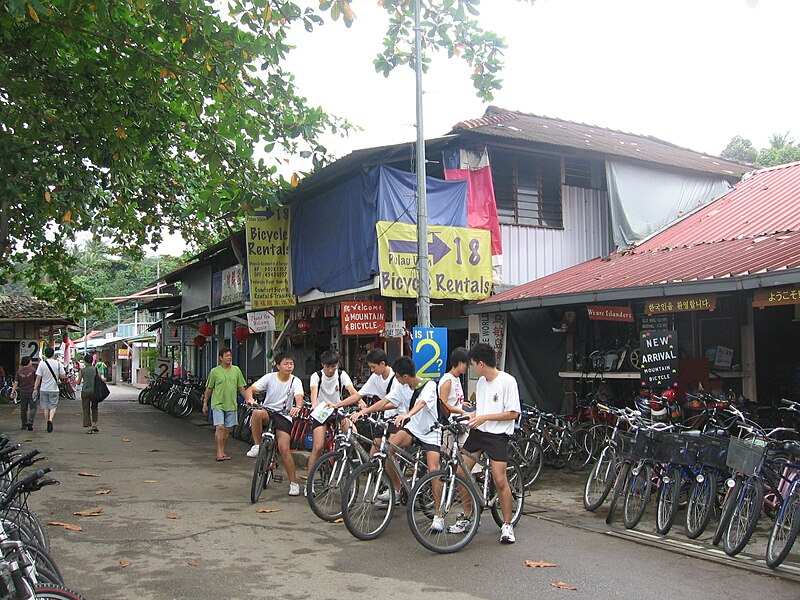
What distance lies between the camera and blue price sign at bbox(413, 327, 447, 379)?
10.0m

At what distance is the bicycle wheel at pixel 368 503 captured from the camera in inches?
276

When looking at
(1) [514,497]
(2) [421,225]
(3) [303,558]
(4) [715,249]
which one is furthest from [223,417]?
(4) [715,249]

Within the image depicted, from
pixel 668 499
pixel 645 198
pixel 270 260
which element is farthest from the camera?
pixel 270 260

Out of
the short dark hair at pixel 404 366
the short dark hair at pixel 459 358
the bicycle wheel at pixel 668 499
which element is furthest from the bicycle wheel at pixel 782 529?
the short dark hair at pixel 404 366

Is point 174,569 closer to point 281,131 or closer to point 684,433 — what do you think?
point 684,433

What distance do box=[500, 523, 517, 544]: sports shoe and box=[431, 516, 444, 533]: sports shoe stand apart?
2.17 feet

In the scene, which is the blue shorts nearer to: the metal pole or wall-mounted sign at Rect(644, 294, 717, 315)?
the metal pole

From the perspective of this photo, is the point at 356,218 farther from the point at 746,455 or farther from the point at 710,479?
the point at 746,455

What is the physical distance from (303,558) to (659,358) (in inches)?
203

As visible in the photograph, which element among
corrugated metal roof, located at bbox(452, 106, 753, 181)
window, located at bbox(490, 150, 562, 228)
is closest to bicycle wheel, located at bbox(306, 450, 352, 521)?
corrugated metal roof, located at bbox(452, 106, 753, 181)

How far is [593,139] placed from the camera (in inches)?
596

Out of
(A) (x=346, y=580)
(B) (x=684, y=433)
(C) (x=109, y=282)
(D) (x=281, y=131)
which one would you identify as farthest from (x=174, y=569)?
(C) (x=109, y=282)

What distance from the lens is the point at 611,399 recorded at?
38.7 feet

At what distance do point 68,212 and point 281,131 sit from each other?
3.79 meters
